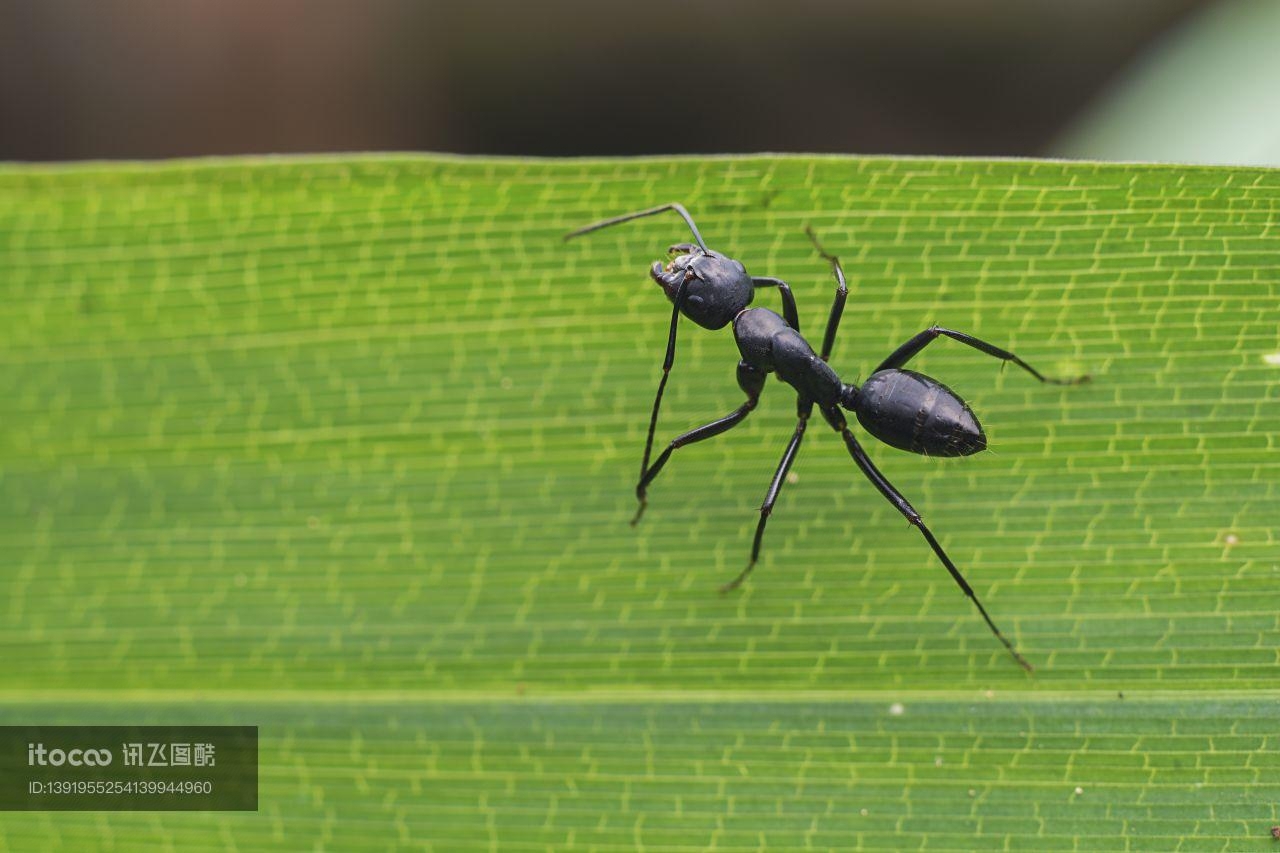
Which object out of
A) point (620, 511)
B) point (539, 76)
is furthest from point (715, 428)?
point (539, 76)

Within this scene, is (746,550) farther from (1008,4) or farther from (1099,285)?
(1008,4)

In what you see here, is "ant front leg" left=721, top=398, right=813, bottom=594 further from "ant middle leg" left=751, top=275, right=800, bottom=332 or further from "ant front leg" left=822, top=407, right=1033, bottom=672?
"ant middle leg" left=751, top=275, right=800, bottom=332

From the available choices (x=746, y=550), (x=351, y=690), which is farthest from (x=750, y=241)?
(x=351, y=690)

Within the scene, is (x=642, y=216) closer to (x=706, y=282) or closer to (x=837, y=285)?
(x=706, y=282)

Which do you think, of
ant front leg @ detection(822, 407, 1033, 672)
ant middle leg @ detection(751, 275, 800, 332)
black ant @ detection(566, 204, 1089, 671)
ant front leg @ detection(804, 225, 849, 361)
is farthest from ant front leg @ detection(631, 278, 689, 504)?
ant front leg @ detection(822, 407, 1033, 672)

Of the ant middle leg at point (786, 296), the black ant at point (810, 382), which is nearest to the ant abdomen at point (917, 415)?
the black ant at point (810, 382)

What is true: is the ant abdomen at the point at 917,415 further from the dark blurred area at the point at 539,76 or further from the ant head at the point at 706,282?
the dark blurred area at the point at 539,76
